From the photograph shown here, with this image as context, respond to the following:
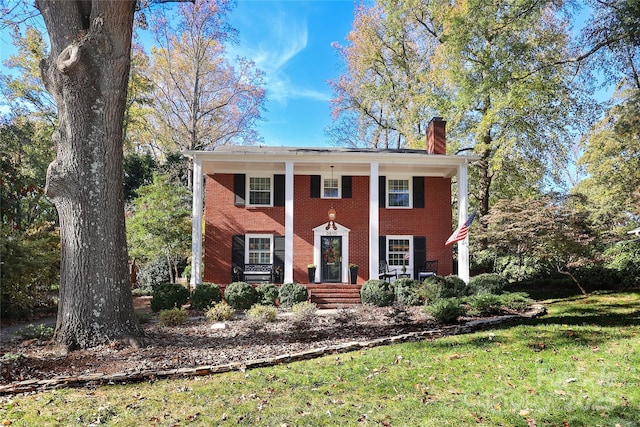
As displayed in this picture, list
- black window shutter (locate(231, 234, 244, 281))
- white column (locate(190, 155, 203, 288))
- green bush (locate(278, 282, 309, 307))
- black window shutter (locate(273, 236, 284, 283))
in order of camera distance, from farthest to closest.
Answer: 1. black window shutter (locate(231, 234, 244, 281))
2. black window shutter (locate(273, 236, 284, 283))
3. white column (locate(190, 155, 203, 288))
4. green bush (locate(278, 282, 309, 307))

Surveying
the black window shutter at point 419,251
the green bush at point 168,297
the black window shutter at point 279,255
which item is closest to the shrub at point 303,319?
the green bush at point 168,297

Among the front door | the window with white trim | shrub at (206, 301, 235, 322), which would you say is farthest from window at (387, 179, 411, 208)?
shrub at (206, 301, 235, 322)

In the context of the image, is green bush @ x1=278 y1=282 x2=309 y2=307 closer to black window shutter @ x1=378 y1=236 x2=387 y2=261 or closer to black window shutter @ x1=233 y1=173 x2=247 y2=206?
black window shutter @ x1=378 y1=236 x2=387 y2=261

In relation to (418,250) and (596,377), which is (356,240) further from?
(596,377)

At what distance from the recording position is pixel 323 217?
15.5 m

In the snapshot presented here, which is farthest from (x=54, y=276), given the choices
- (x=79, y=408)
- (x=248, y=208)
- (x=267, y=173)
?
(x=79, y=408)

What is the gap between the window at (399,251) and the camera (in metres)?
15.4

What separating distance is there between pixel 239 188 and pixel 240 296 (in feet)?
16.8

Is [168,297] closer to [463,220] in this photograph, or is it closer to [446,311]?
[446,311]

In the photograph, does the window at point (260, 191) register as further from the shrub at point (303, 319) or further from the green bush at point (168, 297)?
the shrub at point (303, 319)

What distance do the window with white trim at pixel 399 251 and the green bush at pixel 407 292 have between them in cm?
303

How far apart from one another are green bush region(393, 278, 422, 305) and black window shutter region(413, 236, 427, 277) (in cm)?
307

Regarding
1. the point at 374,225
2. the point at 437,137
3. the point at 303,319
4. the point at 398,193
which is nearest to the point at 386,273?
the point at 374,225

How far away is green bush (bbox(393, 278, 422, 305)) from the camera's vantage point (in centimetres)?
1173
